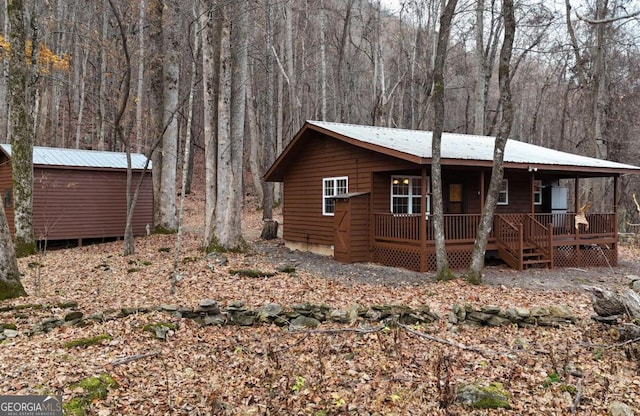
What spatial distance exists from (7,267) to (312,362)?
568 centimetres

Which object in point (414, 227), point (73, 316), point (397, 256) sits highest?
point (414, 227)

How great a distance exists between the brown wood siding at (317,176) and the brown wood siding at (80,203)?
6.48 m

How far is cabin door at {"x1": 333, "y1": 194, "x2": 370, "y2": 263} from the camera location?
43.8ft

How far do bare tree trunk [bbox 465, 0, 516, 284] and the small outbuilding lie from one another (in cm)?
1151

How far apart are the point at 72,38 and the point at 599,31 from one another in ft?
96.2

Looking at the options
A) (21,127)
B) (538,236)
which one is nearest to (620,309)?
(538,236)

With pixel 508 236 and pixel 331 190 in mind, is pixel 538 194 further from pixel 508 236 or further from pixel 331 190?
pixel 331 190

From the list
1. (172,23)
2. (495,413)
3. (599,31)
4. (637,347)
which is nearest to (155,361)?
(495,413)

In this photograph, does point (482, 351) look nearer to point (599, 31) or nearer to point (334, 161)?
point (334, 161)

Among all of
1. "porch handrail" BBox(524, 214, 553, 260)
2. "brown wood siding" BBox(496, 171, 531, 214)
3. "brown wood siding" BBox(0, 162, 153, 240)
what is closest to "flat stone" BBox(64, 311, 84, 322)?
"brown wood siding" BBox(0, 162, 153, 240)

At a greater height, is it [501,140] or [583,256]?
[501,140]

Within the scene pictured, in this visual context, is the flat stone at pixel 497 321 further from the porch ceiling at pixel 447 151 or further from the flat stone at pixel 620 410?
the porch ceiling at pixel 447 151

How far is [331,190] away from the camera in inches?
601

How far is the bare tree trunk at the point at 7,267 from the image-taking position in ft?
25.1
